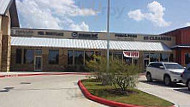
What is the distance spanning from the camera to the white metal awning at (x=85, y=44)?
3252cm

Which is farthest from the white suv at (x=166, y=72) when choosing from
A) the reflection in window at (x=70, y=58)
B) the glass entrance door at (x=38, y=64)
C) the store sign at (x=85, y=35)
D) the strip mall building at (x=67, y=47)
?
the glass entrance door at (x=38, y=64)

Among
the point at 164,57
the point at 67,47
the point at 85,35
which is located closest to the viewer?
the point at 67,47

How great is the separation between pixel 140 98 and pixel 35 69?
2424cm

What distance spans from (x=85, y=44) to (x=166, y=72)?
18.4 metres

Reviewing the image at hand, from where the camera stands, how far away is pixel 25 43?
32188 mm

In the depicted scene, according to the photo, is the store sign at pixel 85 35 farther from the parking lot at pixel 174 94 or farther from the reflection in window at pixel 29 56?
the parking lot at pixel 174 94

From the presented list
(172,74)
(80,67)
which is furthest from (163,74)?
(80,67)

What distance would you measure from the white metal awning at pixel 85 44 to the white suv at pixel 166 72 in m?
14.6

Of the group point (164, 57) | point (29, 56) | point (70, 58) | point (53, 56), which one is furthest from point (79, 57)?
point (164, 57)

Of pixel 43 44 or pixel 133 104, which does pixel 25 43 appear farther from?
pixel 133 104

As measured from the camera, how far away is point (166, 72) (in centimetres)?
1728

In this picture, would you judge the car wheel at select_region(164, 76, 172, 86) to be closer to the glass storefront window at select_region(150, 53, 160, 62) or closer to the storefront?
the storefront

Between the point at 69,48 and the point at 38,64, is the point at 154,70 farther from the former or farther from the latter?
the point at 38,64

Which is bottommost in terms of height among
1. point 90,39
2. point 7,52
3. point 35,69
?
point 35,69
